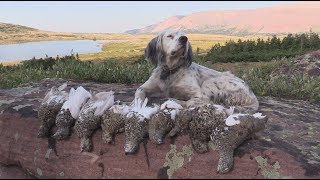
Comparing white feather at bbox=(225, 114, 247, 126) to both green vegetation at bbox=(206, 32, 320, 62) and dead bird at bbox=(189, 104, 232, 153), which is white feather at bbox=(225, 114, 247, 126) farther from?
green vegetation at bbox=(206, 32, 320, 62)

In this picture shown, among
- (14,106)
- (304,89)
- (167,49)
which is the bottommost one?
(304,89)

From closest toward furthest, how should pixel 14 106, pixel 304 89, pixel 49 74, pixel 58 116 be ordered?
pixel 58 116
pixel 14 106
pixel 304 89
pixel 49 74

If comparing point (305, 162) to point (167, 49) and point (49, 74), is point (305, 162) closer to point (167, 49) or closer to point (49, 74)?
point (167, 49)

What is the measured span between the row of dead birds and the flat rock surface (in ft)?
0.39

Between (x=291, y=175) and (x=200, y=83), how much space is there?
3.02 meters

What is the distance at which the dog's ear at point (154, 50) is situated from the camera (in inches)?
310

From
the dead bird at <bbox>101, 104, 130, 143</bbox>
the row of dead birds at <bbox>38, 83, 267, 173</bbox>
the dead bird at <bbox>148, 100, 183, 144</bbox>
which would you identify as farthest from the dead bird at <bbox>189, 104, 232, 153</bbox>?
the dead bird at <bbox>101, 104, 130, 143</bbox>

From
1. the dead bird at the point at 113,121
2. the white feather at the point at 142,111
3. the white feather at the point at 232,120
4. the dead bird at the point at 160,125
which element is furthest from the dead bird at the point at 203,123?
the dead bird at the point at 113,121

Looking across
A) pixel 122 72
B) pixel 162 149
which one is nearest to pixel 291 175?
pixel 162 149

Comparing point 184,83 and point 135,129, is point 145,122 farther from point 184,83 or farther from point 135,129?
point 184,83

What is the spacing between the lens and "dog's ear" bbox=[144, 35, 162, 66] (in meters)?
7.89

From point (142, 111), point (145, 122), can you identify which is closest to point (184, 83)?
point (142, 111)

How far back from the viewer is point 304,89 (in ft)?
36.1

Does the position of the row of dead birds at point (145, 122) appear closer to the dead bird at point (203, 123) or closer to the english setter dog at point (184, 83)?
the dead bird at point (203, 123)
